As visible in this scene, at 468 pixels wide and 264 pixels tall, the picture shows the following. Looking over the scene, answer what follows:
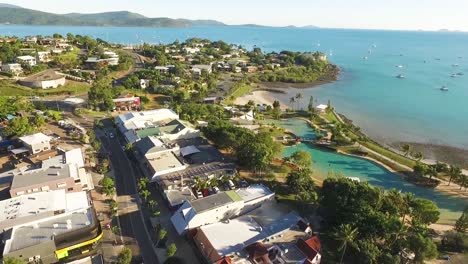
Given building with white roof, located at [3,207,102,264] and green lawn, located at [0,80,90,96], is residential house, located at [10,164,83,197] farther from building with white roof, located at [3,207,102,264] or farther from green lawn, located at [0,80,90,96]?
green lawn, located at [0,80,90,96]

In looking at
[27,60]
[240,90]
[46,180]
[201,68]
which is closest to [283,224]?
[46,180]

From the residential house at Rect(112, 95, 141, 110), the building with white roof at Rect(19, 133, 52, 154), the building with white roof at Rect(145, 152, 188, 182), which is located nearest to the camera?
the building with white roof at Rect(145, 152, 188, 182)

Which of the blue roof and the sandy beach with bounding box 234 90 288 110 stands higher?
the sandy beach with bounding box 234 90 288 110

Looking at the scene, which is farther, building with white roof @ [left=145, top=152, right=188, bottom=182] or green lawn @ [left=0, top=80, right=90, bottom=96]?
green lawn @ [left=0, top=80, right=90, bottom=96]

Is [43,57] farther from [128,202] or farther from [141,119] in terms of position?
[128,202]

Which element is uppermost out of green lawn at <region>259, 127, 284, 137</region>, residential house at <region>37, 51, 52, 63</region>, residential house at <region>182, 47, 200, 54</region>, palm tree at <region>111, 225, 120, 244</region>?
residential house at <region>182, 47, 200, 54</region>

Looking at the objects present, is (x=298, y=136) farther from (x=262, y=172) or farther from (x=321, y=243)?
(x=321, y=243)

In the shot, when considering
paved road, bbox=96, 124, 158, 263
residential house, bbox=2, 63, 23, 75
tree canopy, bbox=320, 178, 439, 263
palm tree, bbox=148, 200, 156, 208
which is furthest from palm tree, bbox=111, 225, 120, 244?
residential house, bbox=2, 63, 23, 75

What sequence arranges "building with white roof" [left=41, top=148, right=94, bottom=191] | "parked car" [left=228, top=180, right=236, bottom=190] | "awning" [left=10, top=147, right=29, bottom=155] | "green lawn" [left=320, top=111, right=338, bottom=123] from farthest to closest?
"green lawn" [left=320, top=111, right=338, bottom=123] → "awning" [left=10, top=147, right=29, bottom=155] → "parked car" [left=228, top=180, right=236, bottom=190] → "building with white roof" [left=41, top=148, right=94, bottom=191]
